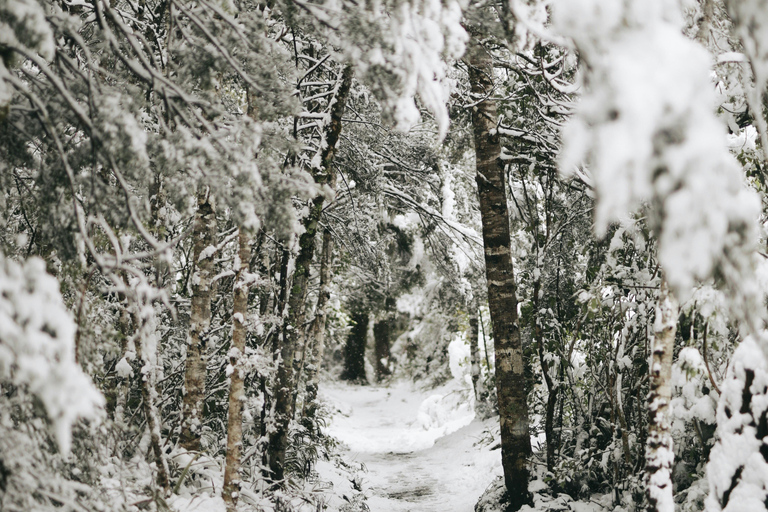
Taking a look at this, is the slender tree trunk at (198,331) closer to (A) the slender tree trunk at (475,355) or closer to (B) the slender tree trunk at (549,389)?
(B) the slender tree trunk at (549,389)

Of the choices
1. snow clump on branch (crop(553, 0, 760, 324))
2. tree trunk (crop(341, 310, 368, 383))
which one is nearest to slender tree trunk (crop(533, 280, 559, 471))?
snow clump on branch (crop(553, 0, 760, 324))

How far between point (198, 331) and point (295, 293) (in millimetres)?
989

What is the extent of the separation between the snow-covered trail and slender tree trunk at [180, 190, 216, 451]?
331 centimetres

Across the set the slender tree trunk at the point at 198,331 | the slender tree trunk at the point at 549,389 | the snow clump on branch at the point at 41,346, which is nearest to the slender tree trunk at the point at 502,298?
the slender tree trunk at the point at 549,389

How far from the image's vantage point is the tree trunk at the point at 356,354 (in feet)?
81.4

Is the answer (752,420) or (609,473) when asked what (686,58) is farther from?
(609,473)

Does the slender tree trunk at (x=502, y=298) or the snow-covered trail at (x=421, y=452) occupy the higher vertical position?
the slender tree trunk at (x=502, y=298)

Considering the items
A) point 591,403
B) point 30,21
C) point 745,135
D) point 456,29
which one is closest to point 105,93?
point 30,21

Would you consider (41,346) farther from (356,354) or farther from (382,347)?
(382,347)

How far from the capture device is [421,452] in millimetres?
11609

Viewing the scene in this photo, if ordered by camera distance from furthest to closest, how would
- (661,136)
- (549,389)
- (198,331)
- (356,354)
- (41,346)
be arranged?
(356,354), (549,389), (198,331), (41,346), (661,136)

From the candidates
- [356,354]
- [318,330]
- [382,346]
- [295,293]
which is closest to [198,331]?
[295,293]

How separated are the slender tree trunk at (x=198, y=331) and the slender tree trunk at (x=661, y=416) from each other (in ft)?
11.1

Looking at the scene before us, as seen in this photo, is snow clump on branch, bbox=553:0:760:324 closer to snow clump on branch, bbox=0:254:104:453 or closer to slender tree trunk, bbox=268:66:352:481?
snow clump on branch, bbox=0:254:104:453
